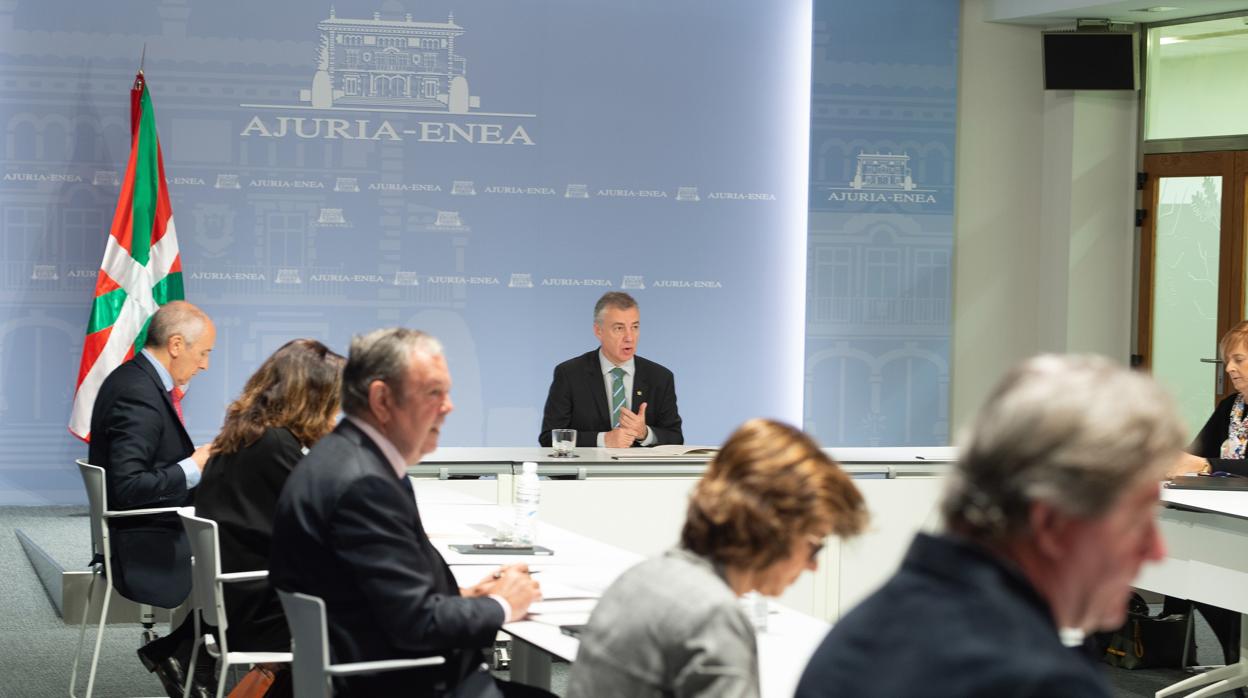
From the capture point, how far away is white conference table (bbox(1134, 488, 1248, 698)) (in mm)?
4598

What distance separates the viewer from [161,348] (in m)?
4.83

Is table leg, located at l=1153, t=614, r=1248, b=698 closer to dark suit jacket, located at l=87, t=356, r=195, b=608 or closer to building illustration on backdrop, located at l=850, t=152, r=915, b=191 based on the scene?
dark suit jacket, located at l=87, t=356, r=195, b=608

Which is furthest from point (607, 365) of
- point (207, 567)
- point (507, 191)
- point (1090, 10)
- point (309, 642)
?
point (1090, 10)

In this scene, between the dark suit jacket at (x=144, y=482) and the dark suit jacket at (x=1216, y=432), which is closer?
the dark suit jacket at (x=144, y=482)

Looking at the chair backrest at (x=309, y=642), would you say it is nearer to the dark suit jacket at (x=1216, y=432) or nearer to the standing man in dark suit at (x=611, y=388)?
the standing man in dark suit at (x=611, y=388)

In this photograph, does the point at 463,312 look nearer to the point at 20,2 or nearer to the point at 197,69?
the point at 197,69

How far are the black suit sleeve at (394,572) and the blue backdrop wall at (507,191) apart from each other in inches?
233

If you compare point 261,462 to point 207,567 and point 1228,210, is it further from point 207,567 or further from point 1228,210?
point 1228,210

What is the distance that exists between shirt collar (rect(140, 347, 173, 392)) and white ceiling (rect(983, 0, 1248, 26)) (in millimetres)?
6117

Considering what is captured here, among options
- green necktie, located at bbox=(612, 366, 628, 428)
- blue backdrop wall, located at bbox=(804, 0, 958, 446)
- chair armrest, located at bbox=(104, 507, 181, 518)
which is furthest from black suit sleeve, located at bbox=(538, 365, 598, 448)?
blue backdrop wall, located at bbox=(804, 0, 958, 446)

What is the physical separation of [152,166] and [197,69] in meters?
0.76

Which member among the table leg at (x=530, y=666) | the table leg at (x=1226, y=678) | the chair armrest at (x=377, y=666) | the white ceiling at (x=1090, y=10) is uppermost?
the white ceiling at (x=1090, y=10)

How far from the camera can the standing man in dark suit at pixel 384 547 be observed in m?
2.83

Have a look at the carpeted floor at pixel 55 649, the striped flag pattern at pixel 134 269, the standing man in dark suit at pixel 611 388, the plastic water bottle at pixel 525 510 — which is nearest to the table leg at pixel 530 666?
the plastic water bottle at pixel 525 510
